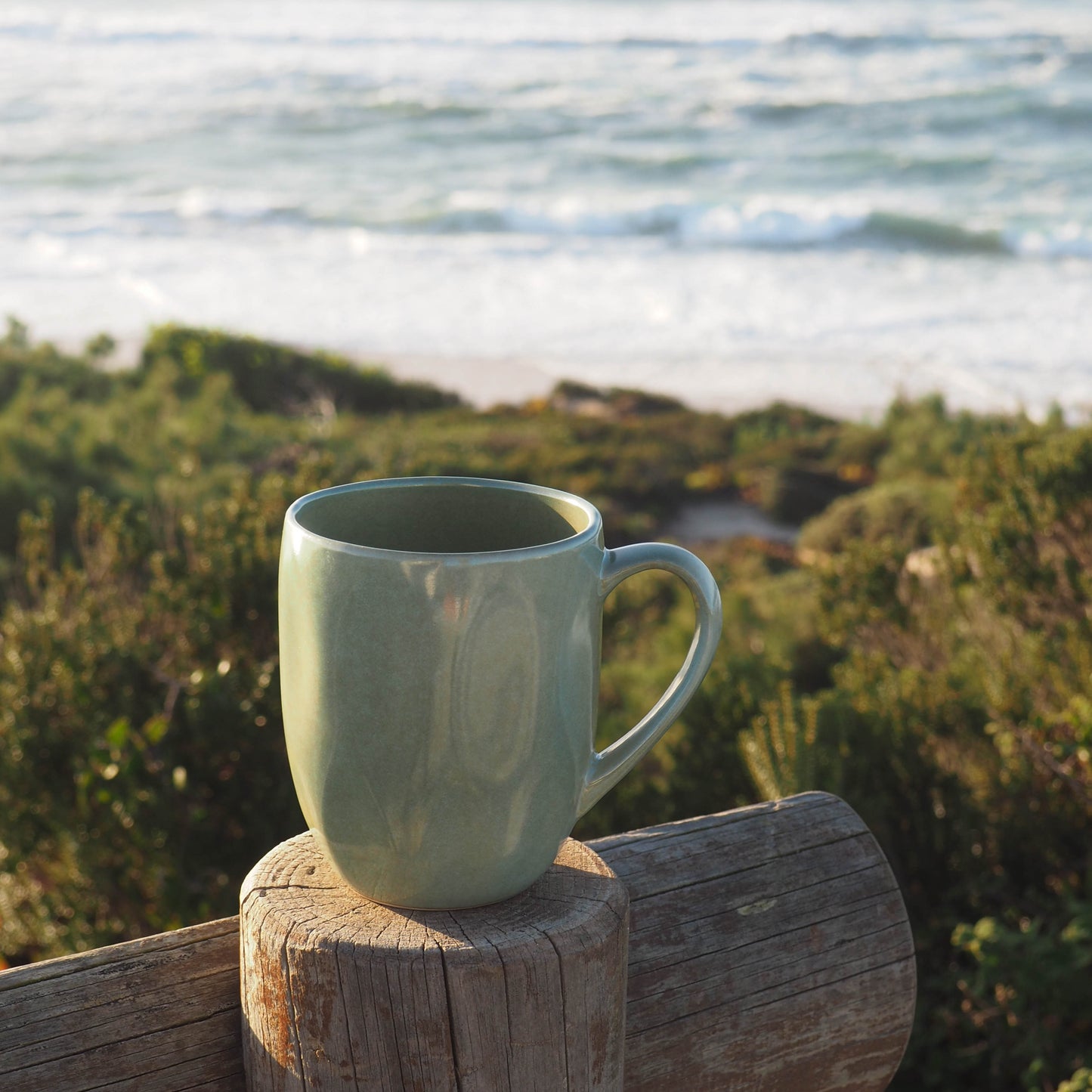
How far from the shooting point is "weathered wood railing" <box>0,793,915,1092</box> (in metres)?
0.93

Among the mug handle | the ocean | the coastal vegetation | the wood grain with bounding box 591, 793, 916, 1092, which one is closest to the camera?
the mug handle

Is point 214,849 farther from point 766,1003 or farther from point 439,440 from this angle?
point 439,440

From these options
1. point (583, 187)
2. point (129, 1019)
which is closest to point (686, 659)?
point (129, 1019)

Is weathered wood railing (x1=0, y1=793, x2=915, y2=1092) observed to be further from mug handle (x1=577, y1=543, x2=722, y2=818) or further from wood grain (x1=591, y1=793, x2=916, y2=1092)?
mug handle (x1=577, y1=543, x2=722, y2=818)

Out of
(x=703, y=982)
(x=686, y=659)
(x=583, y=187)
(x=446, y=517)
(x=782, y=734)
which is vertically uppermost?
(x=583, y=187)

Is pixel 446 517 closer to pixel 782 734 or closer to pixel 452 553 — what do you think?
pixel 452 553

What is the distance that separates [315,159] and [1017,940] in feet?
75.7

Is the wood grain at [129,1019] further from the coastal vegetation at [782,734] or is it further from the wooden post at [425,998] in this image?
the coastal vegetation at [782,734]

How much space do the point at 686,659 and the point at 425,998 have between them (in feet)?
1.15

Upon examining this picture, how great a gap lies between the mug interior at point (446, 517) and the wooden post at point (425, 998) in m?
0.33

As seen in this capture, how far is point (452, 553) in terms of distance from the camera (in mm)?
923

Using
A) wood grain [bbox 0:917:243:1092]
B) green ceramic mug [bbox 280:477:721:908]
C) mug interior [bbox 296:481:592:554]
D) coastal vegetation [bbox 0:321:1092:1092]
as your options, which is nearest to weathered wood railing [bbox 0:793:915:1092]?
wood grain [bbox 0:917:243:1092]

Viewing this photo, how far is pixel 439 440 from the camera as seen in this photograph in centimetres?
839

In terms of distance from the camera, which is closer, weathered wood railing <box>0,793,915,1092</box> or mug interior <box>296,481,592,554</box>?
weathered wood railing <box>0,793,915,1092</box>
